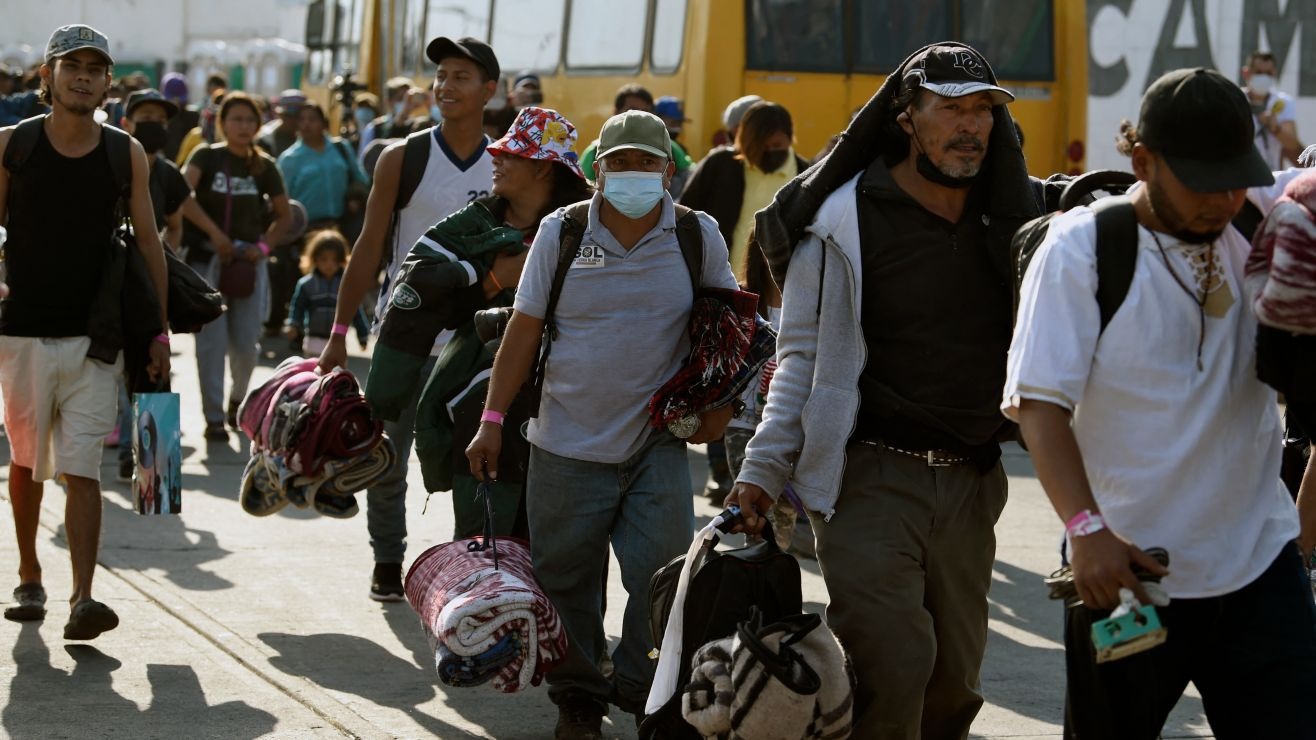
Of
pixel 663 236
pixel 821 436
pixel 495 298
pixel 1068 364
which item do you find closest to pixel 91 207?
pixel 495 298

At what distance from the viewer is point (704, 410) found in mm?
5816

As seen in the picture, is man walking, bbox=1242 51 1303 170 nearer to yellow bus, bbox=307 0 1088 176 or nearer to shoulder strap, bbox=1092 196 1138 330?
yellow bus, bbox=307 0 1088 176

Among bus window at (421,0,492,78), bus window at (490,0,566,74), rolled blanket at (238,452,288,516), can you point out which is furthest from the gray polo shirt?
bus window at (421,0,492,78)

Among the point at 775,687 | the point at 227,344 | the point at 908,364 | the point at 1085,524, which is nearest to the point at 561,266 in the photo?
the point at 908,364

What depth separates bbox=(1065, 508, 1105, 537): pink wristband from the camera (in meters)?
3.71

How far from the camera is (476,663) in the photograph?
565cm

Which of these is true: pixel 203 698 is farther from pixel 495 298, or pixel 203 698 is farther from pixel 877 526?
pixel 877 526

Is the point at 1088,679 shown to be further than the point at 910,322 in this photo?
No

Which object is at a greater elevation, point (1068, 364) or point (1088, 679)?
point (1068, 364)

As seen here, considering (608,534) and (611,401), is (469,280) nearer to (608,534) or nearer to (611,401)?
(611,401)

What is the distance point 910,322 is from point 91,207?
3431 millimetres

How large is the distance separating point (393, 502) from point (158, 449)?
3.22ft

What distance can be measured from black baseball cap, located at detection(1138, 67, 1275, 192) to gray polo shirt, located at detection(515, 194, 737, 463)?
7.42ft

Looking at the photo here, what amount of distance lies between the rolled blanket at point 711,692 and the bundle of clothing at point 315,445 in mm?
2738
